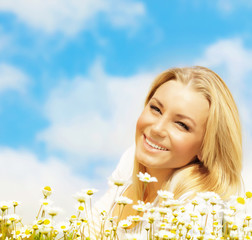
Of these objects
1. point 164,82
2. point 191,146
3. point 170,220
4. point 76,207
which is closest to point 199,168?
point 191,146

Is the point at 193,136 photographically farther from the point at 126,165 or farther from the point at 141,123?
the point at 126,165

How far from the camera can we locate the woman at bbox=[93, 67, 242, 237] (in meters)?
3.42

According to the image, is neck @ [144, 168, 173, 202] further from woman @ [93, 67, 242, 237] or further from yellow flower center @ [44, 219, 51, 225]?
yellow flower center @ [44, 219, 51, 225]

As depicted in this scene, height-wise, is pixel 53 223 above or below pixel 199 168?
below

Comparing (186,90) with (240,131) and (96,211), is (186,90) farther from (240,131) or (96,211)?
(96,211)

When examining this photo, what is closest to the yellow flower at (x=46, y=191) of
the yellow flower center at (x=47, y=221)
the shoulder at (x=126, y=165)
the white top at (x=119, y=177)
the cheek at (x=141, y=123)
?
the yellow flower center at (x=47, y=221)

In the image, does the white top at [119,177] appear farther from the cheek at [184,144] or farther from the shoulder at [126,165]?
the cheek at [184,144]

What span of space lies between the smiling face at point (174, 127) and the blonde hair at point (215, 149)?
0.07 metres

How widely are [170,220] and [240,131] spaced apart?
1.63 m

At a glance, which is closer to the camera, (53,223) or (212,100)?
(53,223)

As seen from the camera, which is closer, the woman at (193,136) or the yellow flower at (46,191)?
the yellow flower at (46,191)

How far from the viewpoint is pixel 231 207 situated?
2674 mm

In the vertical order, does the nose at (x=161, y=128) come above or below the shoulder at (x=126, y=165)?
below

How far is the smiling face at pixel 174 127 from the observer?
340cm
